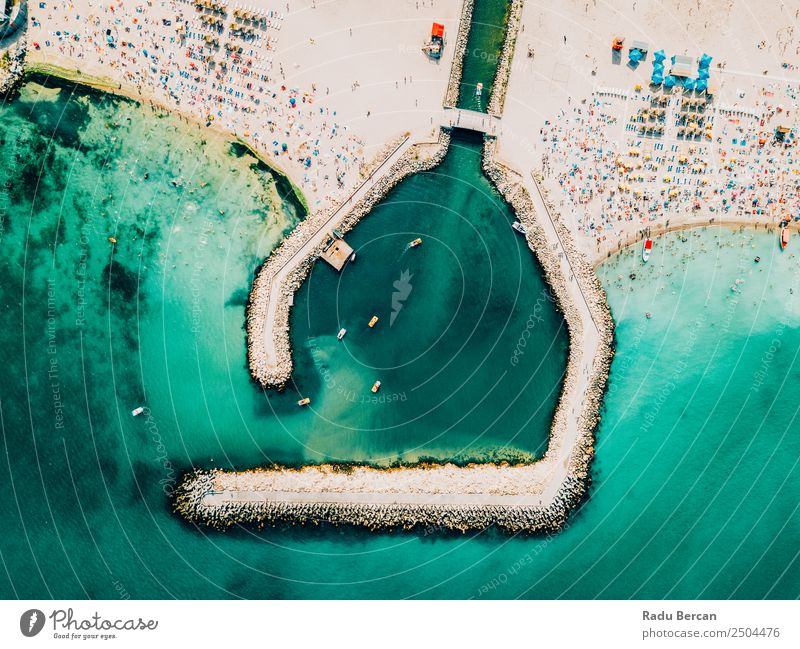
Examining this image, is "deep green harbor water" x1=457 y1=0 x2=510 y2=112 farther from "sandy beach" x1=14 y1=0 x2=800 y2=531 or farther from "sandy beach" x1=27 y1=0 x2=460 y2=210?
"sandy beach" x1=27 y1=0 x2=460 y2=210

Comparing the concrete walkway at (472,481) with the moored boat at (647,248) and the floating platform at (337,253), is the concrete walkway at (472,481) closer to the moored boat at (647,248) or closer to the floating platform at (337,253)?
the moored boat at (647,248)

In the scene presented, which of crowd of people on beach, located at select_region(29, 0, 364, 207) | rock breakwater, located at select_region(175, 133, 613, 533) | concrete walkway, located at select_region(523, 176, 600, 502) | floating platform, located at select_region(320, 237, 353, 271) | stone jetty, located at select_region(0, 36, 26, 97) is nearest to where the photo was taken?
stone jetty, located at select_region(0, 36, 26, 97)

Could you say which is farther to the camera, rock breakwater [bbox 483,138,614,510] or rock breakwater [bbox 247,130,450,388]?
rock breakwater [bbox 483,138,614,510]

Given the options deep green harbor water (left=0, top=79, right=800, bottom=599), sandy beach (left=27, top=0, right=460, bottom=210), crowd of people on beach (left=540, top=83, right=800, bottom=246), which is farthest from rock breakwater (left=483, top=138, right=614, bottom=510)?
sandy beach (left=27, top=0, right=460, bottom=210)
